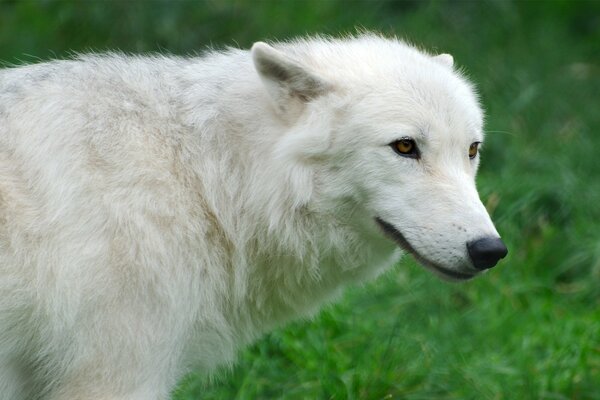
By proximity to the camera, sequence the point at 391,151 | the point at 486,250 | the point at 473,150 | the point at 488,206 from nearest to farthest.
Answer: the point at 486,250 < the point at 391,151 < the point at 473,150 < the point at 488,206

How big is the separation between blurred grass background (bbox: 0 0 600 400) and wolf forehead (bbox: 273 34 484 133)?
1.62 metres

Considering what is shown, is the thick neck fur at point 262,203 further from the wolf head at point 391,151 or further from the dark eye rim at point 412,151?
the dark eye rim at point 412,151

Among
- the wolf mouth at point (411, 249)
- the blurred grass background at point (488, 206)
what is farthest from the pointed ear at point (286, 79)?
the blurred grass background at point (488, 206)

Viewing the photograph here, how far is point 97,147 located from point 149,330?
0.79m

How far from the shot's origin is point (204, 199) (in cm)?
397

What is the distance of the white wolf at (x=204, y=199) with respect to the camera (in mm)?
3676

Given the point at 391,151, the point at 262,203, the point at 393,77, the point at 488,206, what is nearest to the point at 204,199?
the point at 262,203

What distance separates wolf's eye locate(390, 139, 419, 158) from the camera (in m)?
3.95

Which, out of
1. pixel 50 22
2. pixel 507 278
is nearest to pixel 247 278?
pixel 507 278

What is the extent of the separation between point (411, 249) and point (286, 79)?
0.92 m

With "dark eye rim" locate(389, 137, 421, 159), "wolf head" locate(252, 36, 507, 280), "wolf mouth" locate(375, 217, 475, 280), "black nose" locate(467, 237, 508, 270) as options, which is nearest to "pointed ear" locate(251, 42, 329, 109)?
"wolf head" locate(252, 36, 507, 280)

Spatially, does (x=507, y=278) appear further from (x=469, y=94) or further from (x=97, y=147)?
(x=97, y=147)

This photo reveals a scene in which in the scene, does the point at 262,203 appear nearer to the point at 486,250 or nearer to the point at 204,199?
→ the point at 204,199

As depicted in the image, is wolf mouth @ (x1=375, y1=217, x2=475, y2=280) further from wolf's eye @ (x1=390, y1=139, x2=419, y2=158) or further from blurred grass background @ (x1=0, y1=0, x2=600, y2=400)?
blurred grass background @ (x1=0, y1=0, x2=600, y2=400)
